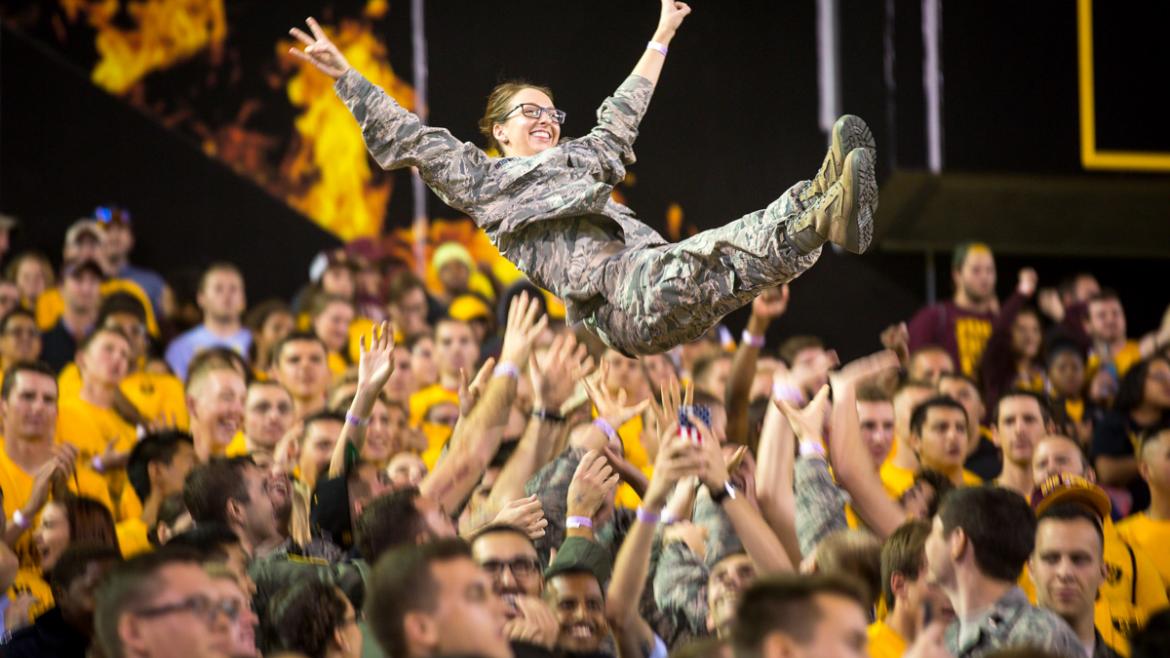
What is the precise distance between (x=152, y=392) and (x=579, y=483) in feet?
9.66

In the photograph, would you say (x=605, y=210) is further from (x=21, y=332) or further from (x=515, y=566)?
(x=21, y=332)

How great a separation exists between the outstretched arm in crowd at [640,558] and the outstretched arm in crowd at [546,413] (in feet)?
1.94

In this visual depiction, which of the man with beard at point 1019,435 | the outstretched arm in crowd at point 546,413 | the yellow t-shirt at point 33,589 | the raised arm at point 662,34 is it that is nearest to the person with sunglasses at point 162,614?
the yellow t-shirt at point 33,589

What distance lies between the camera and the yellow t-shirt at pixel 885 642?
3520 millimetres

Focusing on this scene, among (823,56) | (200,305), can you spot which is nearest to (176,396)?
(200,305)

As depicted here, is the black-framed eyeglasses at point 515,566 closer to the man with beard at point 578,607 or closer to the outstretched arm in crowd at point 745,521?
the man with beard at point 578,607

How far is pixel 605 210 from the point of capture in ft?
15.2

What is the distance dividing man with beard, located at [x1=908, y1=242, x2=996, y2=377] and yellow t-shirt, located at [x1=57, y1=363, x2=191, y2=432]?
3.41 metres

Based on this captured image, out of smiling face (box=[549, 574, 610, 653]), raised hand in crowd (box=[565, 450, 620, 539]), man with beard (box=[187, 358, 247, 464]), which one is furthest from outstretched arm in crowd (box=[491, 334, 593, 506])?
man with beard (box=[187, 358, 247, 464])

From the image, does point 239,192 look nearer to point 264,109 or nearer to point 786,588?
point 264,109

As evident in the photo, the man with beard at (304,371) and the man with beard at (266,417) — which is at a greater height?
the man with beard at (304,371)

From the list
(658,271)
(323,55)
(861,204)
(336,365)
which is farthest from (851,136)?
(336,365)

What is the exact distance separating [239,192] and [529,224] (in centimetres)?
580

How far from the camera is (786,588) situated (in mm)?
2795
